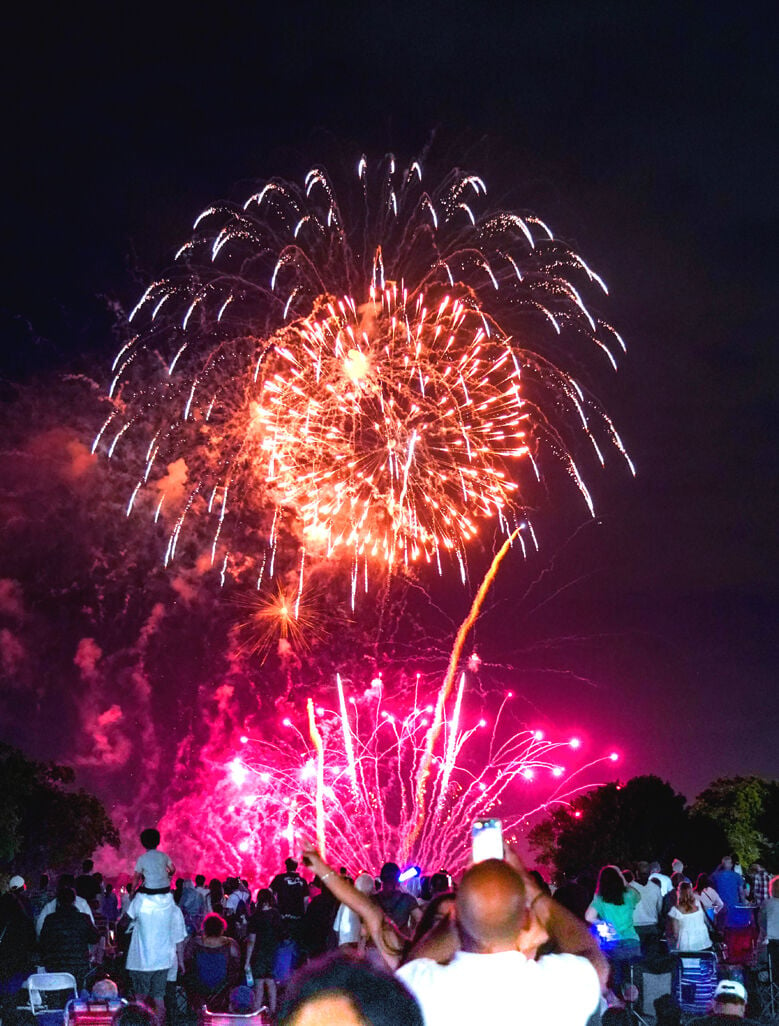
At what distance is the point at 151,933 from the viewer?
10953 millimetres

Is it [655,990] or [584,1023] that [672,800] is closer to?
[655,990]

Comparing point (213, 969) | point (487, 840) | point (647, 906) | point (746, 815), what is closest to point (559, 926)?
point (487, 840)

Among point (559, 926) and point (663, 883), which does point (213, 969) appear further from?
point (559, 926)

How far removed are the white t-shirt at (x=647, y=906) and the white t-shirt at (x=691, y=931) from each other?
1192mm

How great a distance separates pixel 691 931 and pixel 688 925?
0.06 meters

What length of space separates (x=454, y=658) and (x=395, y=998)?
24.0 m

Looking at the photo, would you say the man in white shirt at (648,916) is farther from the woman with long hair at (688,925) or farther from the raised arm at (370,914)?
the raised arm at (370,914)

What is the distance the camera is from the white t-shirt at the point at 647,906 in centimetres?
1319

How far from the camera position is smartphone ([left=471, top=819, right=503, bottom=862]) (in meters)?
4.23

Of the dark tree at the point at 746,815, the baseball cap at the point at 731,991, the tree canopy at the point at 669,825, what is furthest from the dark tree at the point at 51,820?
the baseball cap at the point at 731,991

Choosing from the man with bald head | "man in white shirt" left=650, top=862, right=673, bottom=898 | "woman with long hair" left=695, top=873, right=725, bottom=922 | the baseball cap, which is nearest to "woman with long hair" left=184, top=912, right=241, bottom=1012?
"man in white shirt" left=650, top=862, right=673, bottom=898

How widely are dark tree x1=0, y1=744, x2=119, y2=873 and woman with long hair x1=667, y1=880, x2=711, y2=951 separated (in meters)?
45.9

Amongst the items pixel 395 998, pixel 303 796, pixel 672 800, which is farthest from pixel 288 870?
pixel 672 800

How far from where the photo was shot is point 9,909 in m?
10.9
